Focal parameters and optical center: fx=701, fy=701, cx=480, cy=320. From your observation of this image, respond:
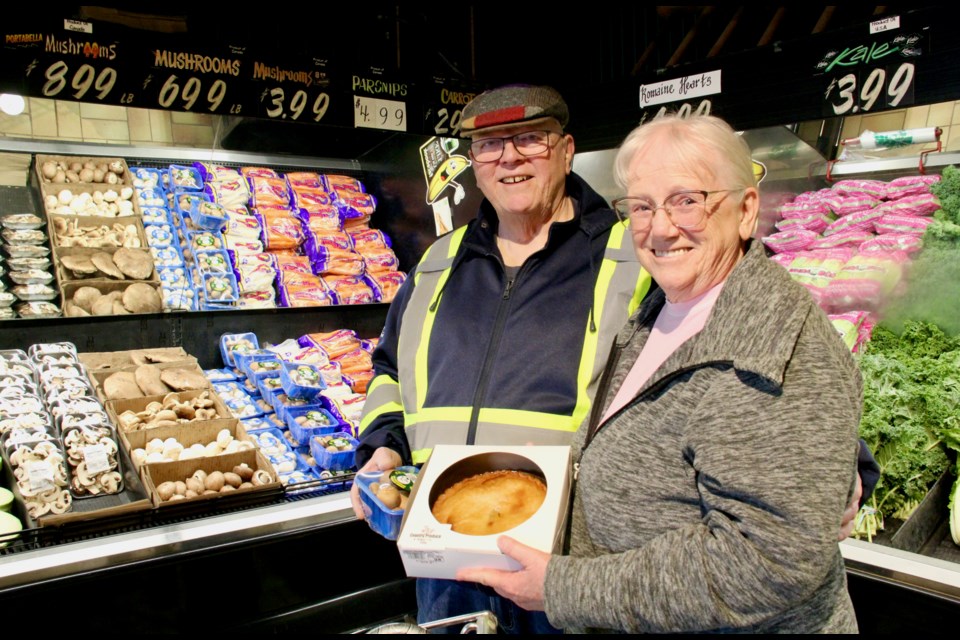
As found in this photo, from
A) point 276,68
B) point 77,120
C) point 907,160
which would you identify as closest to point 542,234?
point 276,68

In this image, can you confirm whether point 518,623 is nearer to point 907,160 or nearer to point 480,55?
point 907,160

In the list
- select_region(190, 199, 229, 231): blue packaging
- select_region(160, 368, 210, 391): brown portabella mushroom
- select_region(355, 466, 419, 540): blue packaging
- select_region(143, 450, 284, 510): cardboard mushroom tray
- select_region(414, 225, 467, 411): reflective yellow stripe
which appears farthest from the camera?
select_region(190, 199, 229, 231): blue packaging

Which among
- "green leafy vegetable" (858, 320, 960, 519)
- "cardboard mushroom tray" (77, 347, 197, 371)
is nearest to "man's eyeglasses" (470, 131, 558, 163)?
"green leafy vegetable" (858, 320, 960, 519)

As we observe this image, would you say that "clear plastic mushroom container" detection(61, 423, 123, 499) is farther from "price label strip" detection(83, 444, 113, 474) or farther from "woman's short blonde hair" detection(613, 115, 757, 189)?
"woman's short blonde hair" detection(613, 115, 757, 189)

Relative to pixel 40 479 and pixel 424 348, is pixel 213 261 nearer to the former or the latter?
pixel 40 479

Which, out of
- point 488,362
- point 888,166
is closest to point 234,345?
point 488,362

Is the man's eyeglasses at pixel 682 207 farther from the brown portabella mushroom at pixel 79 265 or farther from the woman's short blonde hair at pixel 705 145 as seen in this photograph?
the brown portabella mushroom at pixel 79 265

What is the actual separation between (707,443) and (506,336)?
0.83 metres

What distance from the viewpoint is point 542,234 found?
2080mm

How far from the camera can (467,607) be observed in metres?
1.96

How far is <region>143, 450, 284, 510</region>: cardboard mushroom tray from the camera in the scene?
2621 mm

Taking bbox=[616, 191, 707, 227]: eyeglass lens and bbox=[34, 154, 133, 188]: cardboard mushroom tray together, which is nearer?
bbox=[616, 191, 707, 227]: eyeglass lens

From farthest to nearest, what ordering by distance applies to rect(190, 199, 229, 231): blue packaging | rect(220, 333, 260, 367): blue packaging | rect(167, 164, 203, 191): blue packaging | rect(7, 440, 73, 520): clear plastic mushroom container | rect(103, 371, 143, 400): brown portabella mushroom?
rect(167, 164, 203, 191): blue packaging
rect(190, 199, 229, 231): blue packaging
rect(220, 333, 260, 367): blue packaging
rect(103, 371, 143, 400): brown portabella mushroom
rect(7, 440, 73, 520): clear plastic mushroom container

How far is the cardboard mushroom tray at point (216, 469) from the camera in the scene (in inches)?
103
